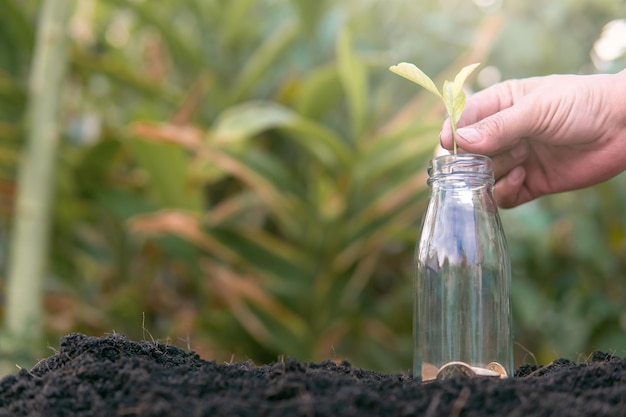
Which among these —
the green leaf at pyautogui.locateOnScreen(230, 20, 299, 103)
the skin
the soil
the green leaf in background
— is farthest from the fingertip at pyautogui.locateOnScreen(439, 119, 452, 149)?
the green leaf at pyautogui.locateOnScreen(230, 20, 299, 103)

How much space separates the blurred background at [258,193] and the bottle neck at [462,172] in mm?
688

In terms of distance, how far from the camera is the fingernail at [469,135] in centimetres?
64

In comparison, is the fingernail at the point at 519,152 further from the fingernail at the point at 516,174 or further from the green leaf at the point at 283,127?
the green leaf at the point at 283,127

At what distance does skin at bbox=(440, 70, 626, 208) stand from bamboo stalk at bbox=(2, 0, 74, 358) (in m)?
0.92

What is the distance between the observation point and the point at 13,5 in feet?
5.21

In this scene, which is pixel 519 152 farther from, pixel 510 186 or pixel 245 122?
pixel 245 122

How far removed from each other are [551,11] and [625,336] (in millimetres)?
801

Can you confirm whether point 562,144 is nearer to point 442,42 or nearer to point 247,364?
point 247,364

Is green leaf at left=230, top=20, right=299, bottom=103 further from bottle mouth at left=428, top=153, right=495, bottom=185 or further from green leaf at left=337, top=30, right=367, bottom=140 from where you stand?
bottle mouth at left=428, top=153, right=495, bottom=185

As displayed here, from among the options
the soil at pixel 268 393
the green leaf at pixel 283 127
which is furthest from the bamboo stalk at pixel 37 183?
the soil at pixel 268 393

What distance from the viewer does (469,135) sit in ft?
2.10

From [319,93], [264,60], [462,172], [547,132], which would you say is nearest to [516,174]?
[547,132]

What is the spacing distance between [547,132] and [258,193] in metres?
1.03

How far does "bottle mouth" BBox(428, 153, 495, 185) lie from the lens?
0.61m
